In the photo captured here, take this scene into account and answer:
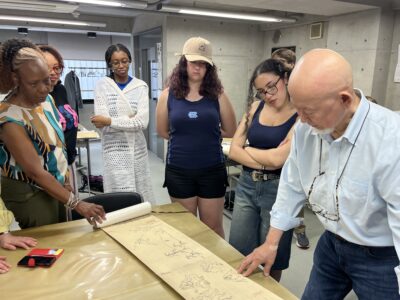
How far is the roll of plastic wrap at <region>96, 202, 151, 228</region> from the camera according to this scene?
1.45 metres

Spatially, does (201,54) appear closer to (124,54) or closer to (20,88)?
(124,54)

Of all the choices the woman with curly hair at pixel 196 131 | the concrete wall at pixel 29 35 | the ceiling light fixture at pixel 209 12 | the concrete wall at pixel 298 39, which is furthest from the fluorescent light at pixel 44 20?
the woman with curly hair at pixel 196 131

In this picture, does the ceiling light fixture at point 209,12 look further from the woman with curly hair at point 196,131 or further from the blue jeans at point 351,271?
the blue jeans at point 351,271

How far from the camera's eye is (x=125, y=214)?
149 cm

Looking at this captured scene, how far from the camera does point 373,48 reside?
13.1 ft

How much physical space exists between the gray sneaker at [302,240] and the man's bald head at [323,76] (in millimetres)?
2223

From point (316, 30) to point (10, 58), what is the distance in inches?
174

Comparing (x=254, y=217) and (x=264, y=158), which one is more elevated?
(x=264, y=158)

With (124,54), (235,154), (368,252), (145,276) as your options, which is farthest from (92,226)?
(124,54)

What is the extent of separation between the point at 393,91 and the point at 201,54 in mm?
3260

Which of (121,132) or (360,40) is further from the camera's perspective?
(360,40)

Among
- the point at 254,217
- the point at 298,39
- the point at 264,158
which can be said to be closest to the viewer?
the point at 264,158

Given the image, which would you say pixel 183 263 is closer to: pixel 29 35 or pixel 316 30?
pixel 316 30

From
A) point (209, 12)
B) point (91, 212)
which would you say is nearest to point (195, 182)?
point (91, 212)
